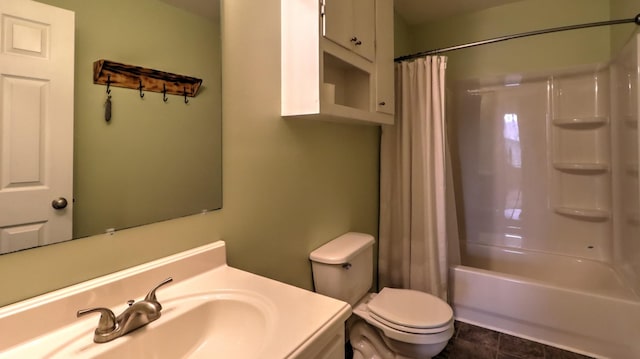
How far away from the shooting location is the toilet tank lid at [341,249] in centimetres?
156

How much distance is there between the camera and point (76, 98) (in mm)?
794

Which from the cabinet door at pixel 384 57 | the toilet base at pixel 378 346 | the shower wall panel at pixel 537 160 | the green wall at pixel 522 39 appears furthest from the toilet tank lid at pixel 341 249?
the green wall at pixel 522 39

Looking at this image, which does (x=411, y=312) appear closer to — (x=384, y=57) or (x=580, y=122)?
(x=384, y=57)

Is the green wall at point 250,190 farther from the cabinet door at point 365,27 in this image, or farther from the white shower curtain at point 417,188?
the white shower curtain at point 417,188

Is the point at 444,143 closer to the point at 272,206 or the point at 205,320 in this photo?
the point at 272,206

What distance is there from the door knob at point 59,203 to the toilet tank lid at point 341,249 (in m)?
1.04

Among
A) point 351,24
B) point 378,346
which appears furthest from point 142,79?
point 378,346

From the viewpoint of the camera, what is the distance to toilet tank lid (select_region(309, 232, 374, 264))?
1.56 m

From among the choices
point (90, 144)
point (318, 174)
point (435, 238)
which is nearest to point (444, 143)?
point (435, 238)

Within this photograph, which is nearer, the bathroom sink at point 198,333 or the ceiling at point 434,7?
the bathroom sink at point 198,333

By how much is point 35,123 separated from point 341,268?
4.16 ft

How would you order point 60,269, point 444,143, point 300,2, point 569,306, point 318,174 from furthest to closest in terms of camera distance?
point 444,143, point 569,306, point 318,174, point 300,2, point 60,269

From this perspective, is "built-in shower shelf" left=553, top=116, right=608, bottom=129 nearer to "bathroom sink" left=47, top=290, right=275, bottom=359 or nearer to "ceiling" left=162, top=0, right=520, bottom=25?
"ceiling" left=162, top=0, right=520, bottom=25

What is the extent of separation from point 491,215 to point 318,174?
1.91 meters
